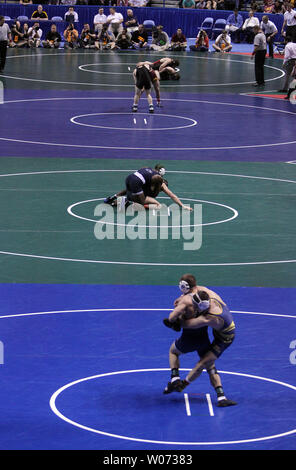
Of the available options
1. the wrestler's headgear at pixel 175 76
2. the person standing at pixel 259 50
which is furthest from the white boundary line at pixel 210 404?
the wrestler's headgear at pixel 175 76

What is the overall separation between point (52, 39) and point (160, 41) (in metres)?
6.02

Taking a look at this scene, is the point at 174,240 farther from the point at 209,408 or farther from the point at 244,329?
the point at 209,408

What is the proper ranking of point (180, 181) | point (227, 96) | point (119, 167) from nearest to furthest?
point (180, 181) < point (119, 167) < point (227, 96)

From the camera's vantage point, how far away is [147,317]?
1452 cm

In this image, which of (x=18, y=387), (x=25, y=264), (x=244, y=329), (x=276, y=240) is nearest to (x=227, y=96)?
(x=276, y=240)

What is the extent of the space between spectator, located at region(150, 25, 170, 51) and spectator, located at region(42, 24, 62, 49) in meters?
5.06

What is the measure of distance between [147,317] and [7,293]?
8.26 feet

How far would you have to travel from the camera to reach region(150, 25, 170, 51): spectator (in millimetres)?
47250

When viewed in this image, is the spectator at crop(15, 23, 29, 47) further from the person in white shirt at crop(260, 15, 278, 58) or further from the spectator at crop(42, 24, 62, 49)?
the person in white shirt at crop(260, 15, 278, 58)

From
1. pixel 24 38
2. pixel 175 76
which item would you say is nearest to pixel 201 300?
pixel 175 76

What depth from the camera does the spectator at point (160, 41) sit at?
47250mm

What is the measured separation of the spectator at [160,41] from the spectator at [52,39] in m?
5.06

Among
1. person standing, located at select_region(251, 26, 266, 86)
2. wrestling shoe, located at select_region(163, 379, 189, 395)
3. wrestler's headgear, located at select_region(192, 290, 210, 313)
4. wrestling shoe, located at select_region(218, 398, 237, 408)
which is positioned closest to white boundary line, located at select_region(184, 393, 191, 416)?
wrestling shoe, located at select_region(163, 379, 189, 395)

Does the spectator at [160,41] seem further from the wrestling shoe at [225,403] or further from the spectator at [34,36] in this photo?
the wrestling shoe at [225,403]
